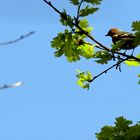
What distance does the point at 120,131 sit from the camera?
4832 mm

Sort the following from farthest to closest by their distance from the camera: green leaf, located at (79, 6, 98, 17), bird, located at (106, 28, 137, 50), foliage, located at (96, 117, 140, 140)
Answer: green leaf, located at (79, 6, 98, 17), bird, located at (106, 28, 137, 50), foliage, located at (96, 117, 140, 140)

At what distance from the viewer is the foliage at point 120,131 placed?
4617 millimetres

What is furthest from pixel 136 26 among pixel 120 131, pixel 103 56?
pixel 120 131

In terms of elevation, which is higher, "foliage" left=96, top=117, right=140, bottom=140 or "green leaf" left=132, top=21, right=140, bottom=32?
"green leaf" left=132, top=21, right=140, bottom=32

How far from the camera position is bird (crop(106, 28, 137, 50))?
4901 mm

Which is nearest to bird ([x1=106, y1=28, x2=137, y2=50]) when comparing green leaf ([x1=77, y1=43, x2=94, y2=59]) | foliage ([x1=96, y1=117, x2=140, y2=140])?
green leaf ([x1=77, y1=43, x2=94, y2=59])

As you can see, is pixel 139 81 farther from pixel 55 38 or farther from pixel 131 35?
pixel 55 38

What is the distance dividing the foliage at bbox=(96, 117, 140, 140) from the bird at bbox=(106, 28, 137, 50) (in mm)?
857

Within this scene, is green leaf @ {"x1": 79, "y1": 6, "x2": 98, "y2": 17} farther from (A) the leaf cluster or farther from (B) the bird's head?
(B) the bird's head

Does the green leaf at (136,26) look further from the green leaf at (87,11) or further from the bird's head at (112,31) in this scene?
the bird's head at (112,31)

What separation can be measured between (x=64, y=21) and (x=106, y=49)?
2.20ft

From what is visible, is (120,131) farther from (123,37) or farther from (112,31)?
(112,31)

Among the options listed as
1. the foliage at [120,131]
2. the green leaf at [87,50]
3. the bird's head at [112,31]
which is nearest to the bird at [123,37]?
the bird's head at [112,31]

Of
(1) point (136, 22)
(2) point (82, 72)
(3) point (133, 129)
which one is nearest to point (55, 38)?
(2) point (82, 72)
